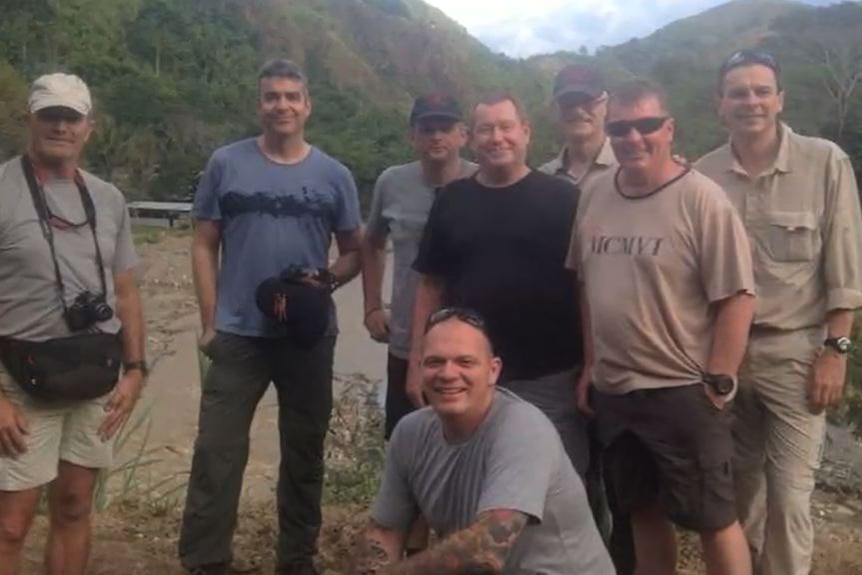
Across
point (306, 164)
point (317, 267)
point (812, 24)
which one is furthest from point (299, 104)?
point (812, 24)

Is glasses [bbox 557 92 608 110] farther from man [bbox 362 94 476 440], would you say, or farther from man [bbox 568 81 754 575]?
man [bbox 568 81 754 575]

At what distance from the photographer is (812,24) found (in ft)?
243

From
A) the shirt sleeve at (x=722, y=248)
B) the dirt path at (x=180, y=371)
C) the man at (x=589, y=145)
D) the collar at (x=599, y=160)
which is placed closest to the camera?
the shirt sleeve at (x=722, y=248)

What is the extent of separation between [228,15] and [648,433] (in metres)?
80.4

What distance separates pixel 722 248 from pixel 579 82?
111 centimetres

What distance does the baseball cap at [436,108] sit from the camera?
152 inches

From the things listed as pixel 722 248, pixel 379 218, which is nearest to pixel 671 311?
pixel 722 248

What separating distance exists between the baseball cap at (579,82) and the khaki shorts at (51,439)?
1.82 meters

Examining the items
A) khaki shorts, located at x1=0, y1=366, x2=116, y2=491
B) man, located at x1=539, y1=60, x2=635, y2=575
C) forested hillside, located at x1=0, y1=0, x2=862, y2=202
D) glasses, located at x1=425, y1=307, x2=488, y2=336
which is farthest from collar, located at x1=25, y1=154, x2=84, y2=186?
forested hillside, located at x1=0, y1=0, x2=862, y2=202

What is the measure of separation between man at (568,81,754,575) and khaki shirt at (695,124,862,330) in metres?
0.26

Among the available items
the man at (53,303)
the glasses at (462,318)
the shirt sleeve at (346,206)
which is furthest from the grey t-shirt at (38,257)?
the glasses at (462,318)

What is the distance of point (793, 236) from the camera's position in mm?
3406

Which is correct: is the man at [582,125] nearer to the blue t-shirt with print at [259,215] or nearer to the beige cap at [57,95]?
the blue t-shirt with print at [259,215]

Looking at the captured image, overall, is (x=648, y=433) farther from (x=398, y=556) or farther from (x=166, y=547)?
(x=166, y=547)
